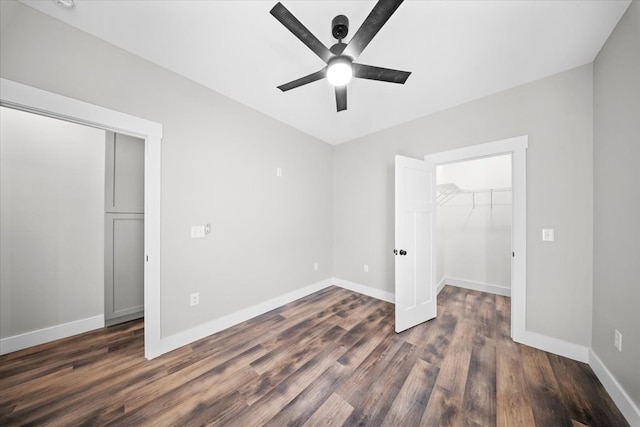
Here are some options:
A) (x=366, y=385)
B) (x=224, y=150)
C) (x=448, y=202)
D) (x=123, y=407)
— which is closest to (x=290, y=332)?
(x=366, y=385)

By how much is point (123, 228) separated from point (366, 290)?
3534mm

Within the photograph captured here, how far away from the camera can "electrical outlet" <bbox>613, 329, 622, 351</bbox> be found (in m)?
1.44

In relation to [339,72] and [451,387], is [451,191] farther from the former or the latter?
[339,72]

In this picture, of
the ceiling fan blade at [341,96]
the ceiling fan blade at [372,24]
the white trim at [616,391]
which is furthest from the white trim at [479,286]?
the ceiling fan blade at [372,24]

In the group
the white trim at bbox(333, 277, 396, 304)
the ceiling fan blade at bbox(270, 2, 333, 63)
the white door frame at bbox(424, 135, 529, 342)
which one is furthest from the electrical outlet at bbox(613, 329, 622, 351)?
the ceiling fan blade at bbox(270, 2, 333, 63)

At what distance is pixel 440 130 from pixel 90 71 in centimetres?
359

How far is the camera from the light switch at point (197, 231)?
2.18 m

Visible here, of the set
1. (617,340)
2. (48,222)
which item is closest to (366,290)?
(617,340)

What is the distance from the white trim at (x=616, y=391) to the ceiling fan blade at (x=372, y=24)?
272cm

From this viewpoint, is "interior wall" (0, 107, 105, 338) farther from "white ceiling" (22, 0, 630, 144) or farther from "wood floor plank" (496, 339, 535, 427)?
"wood floor plank" (496, 339, 535, 427)

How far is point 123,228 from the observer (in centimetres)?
260

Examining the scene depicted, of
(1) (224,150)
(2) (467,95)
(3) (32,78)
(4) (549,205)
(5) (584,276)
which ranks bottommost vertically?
(5) (584,276)

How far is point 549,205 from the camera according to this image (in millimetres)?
2012

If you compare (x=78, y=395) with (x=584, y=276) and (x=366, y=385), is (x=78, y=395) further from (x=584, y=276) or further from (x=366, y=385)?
(x=584, y=276)
